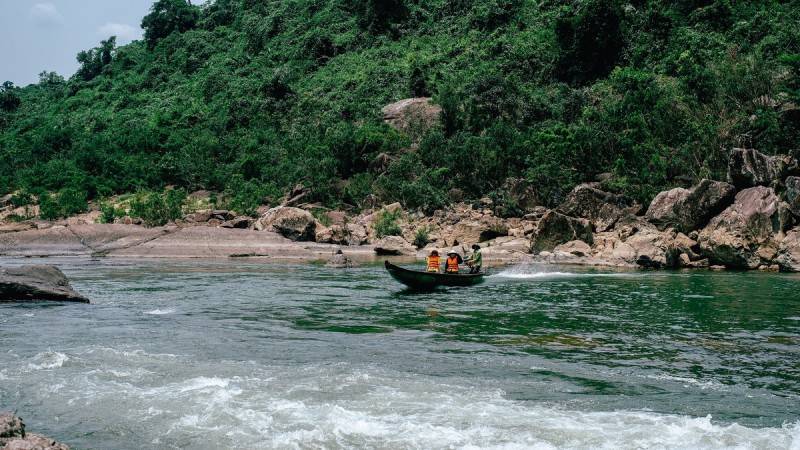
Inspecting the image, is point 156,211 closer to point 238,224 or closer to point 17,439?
point 238,224

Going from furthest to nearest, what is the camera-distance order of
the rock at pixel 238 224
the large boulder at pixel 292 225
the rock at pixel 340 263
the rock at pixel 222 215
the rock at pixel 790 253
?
the rock at pixel 222 215 → the rock at pixel 238 224 → the large boulder at pixel 292 225 → the rock at pixel 340 263 → the rock at pixel 790 253

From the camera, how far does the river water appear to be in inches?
307

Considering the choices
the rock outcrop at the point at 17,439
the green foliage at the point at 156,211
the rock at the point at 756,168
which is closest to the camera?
the rock outcrop at the point at 17,439

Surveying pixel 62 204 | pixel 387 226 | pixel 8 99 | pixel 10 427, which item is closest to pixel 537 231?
pixel 387 226

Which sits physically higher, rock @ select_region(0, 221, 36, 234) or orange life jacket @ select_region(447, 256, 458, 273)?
rock @ select_region(0, 221, 36, 234)

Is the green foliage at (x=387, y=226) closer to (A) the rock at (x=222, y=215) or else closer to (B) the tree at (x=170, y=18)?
(A) the rock at (x=222, y=215)

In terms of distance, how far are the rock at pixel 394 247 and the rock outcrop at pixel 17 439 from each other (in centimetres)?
2901

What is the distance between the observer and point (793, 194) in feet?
92.1

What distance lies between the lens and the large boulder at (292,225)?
3650 cm

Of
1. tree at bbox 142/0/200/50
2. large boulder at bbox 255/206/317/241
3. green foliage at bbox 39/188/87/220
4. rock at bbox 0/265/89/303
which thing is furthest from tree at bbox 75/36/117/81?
rock at bbox 0/265/89/303

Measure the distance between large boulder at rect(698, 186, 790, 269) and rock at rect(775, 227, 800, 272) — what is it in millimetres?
326

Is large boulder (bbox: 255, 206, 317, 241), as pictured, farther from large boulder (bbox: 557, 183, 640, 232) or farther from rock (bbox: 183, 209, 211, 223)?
large boulder (bbox: 557, 183, 640, 232)

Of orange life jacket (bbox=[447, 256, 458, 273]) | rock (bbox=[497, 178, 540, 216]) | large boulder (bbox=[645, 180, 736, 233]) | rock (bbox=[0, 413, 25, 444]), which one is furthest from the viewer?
rock (bbox=[497, 178, 540, 216])

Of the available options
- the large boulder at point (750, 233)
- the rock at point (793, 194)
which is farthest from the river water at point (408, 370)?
the rock at point (793, 194)
